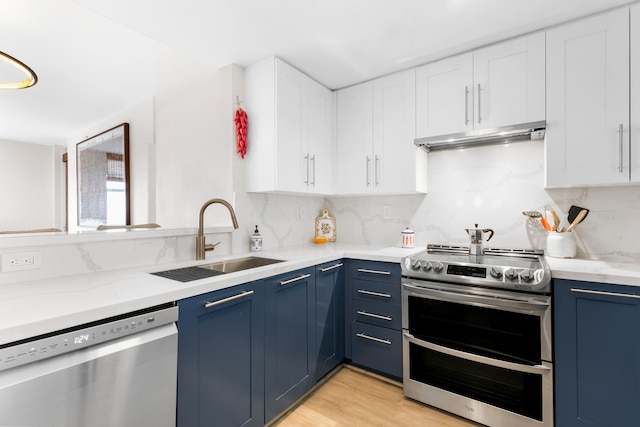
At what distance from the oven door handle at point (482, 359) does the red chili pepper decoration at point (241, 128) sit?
177cm

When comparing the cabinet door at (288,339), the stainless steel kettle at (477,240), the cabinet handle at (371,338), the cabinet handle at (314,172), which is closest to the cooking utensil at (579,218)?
the stainless steel kettle at (477,240)

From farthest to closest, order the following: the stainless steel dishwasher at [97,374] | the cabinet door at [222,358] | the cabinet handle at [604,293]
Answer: the cabinet handle at [604,293] < the cabinet door at [222,358] < the stainless steel dishwasher at [97,374]

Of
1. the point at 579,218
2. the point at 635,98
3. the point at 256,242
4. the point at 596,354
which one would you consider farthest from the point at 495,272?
the point at 256,242

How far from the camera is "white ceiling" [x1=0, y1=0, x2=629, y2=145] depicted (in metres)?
1.71

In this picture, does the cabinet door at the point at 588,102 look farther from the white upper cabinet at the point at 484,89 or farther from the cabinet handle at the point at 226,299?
the cabinet handle at the point at 226,299

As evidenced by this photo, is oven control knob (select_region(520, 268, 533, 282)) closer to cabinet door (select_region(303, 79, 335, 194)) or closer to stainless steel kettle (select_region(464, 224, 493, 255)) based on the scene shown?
stainless steel kettle (select_region(464, 224, 493, 255))

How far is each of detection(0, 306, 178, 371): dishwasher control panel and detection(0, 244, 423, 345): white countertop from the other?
3 cm

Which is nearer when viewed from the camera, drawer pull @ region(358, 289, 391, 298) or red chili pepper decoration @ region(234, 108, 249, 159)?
drawer pull @ region(358, 289, 391, 298)

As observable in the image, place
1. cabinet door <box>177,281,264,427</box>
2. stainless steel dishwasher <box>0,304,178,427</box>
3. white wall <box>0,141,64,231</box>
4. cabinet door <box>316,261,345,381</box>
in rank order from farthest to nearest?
white wall <box>0,141,64,231</box> → cabinet door <box>316,261,345,381</box> → cabinet door <box>177,281,264,427</box> → stainless steel dishwasher <box>0,304,178,427</box>

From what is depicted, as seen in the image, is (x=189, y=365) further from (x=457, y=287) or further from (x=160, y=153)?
(x=160, y=153)

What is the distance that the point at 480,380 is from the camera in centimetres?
175

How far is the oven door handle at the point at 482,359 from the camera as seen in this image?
1580 millimetres

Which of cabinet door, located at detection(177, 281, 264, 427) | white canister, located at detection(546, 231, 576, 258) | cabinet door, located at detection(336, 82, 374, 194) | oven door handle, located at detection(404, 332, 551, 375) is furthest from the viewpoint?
cabinet door, located at detection(336, 82, 374, 194)

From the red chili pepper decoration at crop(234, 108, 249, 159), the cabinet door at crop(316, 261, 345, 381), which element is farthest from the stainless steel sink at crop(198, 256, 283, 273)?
the red chili pepper decoration at crop(234, 108, 249, 159)
